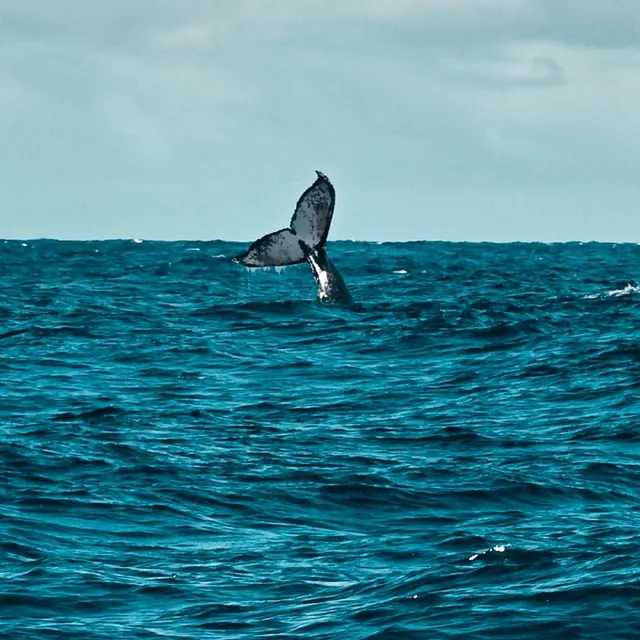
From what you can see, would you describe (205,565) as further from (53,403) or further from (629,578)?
(53,403)

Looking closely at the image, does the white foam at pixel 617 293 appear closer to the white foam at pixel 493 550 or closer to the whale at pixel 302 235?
the whale at pixel 302 235

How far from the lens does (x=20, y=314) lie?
1419 inches

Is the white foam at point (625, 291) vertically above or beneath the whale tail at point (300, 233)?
beneath

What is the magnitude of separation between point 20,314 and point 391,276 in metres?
20.3

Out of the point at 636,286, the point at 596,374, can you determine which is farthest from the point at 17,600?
the point at 636,286

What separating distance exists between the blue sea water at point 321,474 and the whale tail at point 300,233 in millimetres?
2523

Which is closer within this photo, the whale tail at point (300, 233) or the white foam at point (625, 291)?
the whale tail at point (300, 233)

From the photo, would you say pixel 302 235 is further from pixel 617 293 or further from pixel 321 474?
pixel 617 293

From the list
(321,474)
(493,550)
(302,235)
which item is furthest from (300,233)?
(493,550)

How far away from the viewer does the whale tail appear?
73.9 feet

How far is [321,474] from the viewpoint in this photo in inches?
691

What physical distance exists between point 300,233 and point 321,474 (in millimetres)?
6440

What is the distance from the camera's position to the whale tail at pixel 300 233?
22.5 meters

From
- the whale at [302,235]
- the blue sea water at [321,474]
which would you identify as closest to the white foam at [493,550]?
the blue sea water at [321,474]
